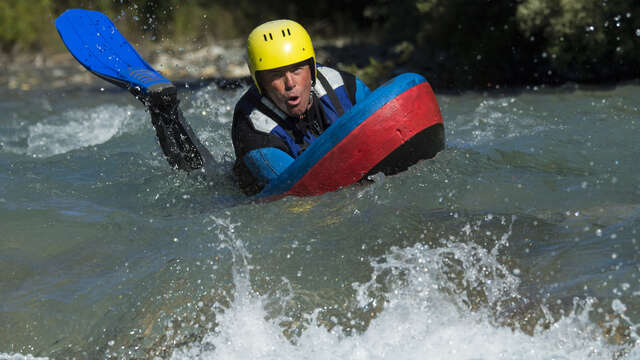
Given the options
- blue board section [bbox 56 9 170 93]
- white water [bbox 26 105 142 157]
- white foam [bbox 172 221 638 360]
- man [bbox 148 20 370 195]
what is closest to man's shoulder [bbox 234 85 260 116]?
man [bbox 148 20 370 195]

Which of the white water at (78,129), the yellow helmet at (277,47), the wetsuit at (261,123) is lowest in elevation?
the wetsuit at (261,123)

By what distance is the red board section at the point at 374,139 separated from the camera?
382 centimetres

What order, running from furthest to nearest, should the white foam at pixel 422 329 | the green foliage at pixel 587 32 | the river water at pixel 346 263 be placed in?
1. the green foliage at pixel 587 32
2. the river water at pixel 346 263
3. the white foam at pixel 422 329

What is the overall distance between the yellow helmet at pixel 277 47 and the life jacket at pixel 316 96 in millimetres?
182

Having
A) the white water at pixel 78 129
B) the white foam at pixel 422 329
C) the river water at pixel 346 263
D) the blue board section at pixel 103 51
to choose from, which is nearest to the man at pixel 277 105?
the river water at pixel 346 263

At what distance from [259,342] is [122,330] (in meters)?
0.57

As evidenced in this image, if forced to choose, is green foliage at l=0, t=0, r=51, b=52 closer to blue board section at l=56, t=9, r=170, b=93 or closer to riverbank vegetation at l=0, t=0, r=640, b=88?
riverbank vegetation at l=0, t=0, r=640, b=88

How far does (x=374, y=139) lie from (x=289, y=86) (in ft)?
2.17

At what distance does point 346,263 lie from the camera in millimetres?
3480

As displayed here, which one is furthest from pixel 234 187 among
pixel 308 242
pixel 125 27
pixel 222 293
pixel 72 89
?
pixel 125 27

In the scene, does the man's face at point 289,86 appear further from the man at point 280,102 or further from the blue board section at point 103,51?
the blue board section at point 103,51

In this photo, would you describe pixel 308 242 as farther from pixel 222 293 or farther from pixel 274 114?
pixel 274 114

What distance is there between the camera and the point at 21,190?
4734mm

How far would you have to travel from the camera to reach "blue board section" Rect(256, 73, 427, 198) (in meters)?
3.81
